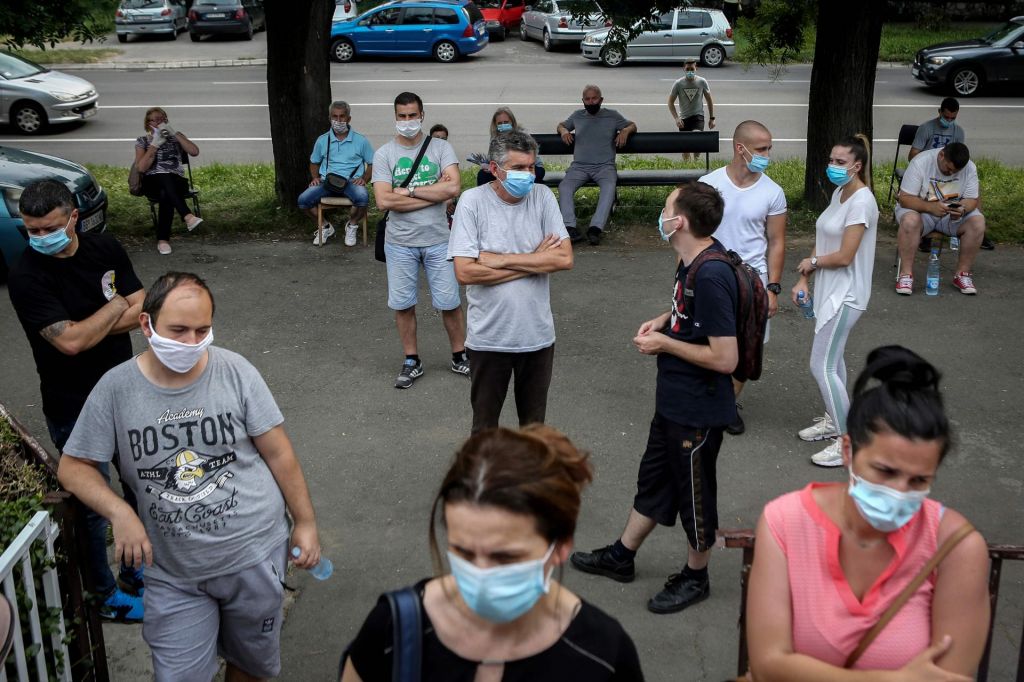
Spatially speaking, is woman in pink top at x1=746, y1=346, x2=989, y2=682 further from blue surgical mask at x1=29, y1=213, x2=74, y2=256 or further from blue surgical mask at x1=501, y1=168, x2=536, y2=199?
blue surgical mask at x1=29, y1=213, x2=74, y2=256

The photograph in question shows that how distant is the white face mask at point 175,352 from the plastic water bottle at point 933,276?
24.6 ft

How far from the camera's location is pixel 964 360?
814 cm

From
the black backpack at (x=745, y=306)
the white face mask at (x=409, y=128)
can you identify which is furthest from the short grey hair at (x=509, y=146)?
the white face mask at (x=409, y=128)

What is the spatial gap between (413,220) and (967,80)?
737 inches

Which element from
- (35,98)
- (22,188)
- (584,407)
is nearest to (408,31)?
(35,98)

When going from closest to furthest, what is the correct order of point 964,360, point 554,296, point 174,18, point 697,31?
point 964,360 < point 554,296 < point 697,31 < point 174,18

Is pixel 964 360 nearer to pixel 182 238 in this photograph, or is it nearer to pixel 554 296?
pixel 554 296

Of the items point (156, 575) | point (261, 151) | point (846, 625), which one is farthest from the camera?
point (261, 151)

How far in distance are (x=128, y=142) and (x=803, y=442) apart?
14942mm

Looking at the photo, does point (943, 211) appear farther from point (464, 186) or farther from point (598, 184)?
point (464, 186)

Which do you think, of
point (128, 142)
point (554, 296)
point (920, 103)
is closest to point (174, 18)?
point (128, 142)

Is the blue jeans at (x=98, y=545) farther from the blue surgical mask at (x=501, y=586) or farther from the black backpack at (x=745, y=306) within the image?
the blue surgical mask at (x=501, y=586)

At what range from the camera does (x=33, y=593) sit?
3.66 m

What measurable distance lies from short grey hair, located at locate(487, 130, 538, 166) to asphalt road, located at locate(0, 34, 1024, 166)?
37.2ft
